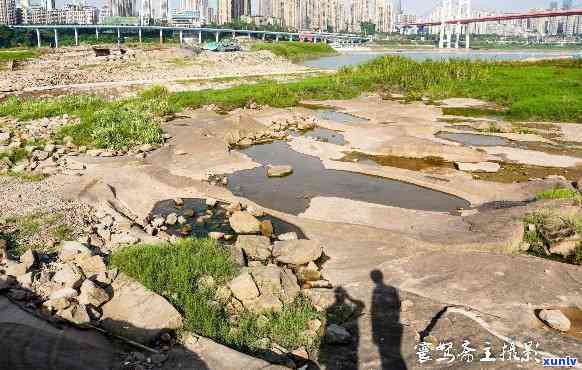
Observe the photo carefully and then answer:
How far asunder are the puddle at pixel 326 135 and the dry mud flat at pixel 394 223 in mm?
160

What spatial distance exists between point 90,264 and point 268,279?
9.62ft

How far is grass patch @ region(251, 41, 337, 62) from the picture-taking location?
8019 cm

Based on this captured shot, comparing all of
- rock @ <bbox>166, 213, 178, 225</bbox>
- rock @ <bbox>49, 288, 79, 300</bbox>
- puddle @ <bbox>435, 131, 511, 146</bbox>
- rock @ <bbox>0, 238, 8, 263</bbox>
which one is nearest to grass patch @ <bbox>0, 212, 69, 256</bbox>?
rock @ <bbox>0, 238, 8, 263</bbox>

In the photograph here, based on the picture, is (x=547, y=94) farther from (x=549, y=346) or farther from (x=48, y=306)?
(x=48, y=306)

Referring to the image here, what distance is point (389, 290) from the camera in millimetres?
8156

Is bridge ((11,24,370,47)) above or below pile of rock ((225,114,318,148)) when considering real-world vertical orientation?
above

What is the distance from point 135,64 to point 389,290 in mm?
49674

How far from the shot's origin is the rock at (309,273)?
8.86 m

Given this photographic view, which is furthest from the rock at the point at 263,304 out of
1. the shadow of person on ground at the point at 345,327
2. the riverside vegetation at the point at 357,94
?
the riverside vegetation at the point at 357,94

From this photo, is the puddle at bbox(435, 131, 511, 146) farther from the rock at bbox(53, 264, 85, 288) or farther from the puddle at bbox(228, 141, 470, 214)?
the rock at bbox(53, 264, 85, 288)

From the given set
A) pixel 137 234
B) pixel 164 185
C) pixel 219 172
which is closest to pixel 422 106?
pixel 219 172

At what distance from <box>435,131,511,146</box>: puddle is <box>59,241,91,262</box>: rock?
1626 centimetres

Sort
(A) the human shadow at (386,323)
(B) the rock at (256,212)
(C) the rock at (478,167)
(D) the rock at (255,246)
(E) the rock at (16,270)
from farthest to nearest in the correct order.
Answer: (C) the rock at (478,167) → (B) the rock at (256,212) → (D) the rock at (255,246) → (E) the rock at (16,270) → (A) the human shadow at (386,323)

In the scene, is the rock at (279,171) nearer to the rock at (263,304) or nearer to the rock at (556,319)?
the rock at (263,304)
